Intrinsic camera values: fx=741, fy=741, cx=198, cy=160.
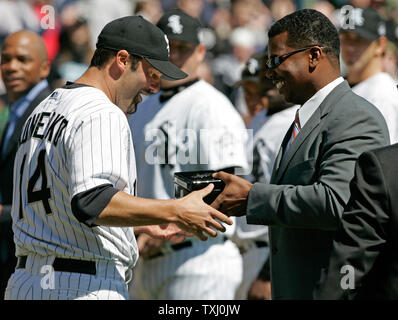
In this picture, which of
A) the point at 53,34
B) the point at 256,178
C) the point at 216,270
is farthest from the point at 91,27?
the point at 216,270

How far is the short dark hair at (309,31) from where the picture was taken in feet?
12.4

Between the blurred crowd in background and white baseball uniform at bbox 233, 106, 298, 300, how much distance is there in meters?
3.63

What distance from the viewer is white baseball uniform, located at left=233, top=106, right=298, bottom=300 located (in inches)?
251

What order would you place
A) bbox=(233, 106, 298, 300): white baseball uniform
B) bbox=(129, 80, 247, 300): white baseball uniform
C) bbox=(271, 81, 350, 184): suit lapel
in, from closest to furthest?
bbox=(271, 81, 350, 184): suit lapel < bbox=(129, 80, 247, 300): white baseball uniform < bbox=(233, 106, 298, 300): white baseball uniform

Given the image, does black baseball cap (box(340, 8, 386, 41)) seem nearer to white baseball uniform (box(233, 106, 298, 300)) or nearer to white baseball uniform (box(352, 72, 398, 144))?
white baseball uniform (box(352, 72, 398, 144))

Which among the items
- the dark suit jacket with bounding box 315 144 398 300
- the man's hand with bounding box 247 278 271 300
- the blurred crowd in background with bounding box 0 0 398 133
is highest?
the blurred crowd in background with bounding box 0 0 398 133

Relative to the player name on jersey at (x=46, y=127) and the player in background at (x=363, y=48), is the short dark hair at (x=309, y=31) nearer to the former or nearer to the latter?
the player name on jersey at (x=46, y=127)

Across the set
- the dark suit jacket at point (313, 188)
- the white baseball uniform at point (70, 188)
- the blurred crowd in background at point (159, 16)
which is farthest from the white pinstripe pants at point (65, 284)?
the blurred crowd in background at point (159, 16)

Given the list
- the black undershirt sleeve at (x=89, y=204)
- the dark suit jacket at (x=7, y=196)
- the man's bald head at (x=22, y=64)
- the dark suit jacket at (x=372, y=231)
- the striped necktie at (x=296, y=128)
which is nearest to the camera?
the dark suit jacket at (x=372, y=231)

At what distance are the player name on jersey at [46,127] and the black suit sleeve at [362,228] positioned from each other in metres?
1.38

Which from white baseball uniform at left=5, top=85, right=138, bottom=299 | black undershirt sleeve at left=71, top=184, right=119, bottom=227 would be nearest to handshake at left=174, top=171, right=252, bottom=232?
white baseball uniform at left=5, top=85, right=138, bottom=299

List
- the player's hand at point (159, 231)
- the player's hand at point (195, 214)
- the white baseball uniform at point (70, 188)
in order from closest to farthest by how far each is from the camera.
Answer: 1. the white baseball uniform at point (70, 188)
2. the player's hand at point (195, 214)
3. the player's hand at point (159, 231)
